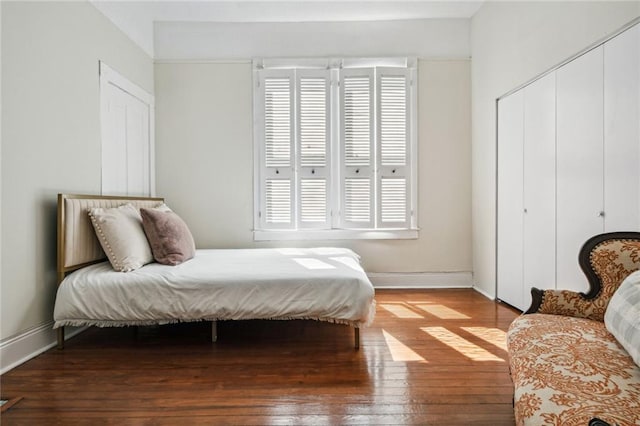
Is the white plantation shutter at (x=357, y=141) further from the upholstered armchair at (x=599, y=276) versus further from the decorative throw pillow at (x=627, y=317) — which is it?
the decorative throw pillow at (x=627, y=317)

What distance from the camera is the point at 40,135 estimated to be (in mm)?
2553

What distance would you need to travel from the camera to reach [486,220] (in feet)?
13.0

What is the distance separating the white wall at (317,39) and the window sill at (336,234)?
6.43 feet

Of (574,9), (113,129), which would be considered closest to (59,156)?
(113,129)

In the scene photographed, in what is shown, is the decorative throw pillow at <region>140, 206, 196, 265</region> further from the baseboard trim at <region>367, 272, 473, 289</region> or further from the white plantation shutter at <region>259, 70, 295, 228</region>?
the baseboard trim at <region>367, 272, 473, 289</region>

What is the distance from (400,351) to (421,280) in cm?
197

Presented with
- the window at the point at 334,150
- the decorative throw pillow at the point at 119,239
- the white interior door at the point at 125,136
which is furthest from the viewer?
the window at the point at 334,150

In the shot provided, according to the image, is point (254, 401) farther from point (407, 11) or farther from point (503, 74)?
point (407, 11)

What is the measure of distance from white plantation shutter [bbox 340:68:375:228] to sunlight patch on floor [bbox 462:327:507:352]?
5.71ft

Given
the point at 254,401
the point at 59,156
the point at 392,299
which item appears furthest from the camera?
the point at 392,299

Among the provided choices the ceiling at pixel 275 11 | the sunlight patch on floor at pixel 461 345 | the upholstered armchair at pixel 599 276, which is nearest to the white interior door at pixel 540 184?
the sunlight patch on floor at pixel 461 345

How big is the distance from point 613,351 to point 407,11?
3.80m

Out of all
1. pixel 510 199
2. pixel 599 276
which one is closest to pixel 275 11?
pixel 510 199

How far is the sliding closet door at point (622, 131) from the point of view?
2107 mm
